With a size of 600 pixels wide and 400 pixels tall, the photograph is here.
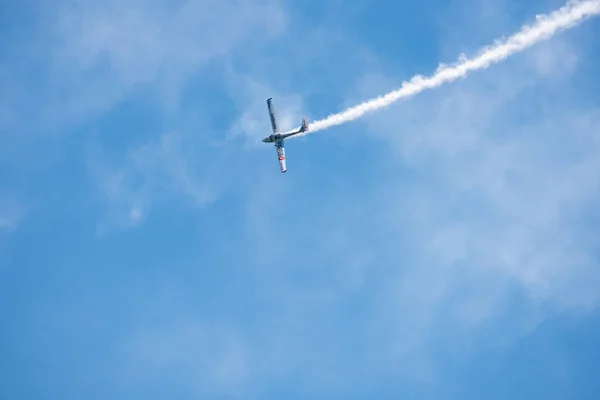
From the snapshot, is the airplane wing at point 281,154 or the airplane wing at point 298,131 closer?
the airplane wing at point 298,131

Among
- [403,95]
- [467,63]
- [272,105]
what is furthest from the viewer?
[272,105]

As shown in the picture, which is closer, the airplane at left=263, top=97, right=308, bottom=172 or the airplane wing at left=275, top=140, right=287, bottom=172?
the airplane at left=263, top=97, right=308, bottom=172

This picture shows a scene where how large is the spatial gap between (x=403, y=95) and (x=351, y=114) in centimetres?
688

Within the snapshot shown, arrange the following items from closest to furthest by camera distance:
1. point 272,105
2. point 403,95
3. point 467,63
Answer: point 467,63 → point 403,95 → point 272,105

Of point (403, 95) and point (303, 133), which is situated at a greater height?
point (303, 133)

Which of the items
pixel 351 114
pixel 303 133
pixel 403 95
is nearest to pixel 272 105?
pixel 303 133

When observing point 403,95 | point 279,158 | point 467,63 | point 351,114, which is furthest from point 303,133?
point 467,63

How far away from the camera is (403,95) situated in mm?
60156

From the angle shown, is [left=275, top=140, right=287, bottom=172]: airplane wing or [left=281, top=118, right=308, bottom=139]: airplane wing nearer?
[left=281, top=118, right=308, bottom=139]: airplane wing

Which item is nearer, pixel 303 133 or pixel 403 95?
pixel 403 95

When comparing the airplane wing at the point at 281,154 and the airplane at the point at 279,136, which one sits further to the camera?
the airplane wing at the point at 281,154

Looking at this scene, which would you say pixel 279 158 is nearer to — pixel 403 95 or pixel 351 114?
pixel 351 114

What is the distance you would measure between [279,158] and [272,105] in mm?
7941

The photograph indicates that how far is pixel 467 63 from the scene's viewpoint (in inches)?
2202
